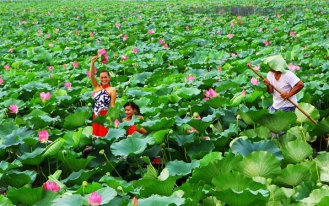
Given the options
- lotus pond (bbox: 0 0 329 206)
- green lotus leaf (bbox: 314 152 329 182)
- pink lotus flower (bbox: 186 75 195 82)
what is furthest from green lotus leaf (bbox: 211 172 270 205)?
pink lotus flower (bbox: 186 75 195 82)

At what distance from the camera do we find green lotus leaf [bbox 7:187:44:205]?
2613mm

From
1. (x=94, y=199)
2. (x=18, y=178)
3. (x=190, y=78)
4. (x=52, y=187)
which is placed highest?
(x=94, y=199)

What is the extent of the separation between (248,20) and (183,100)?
27.5 feet

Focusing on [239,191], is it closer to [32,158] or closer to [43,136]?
[32,158]

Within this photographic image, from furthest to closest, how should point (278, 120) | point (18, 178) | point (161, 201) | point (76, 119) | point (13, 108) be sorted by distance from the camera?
point (13, 108) < point (76, 119) < point (278, 120) < point (18, 178) < point (161, 201)

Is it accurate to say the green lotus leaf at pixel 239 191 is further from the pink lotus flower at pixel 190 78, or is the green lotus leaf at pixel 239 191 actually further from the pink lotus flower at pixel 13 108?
the pink lotus flower at pixel 190 78

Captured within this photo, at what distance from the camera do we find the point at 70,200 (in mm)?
2436

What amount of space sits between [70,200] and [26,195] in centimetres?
33

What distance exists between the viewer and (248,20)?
12.9m

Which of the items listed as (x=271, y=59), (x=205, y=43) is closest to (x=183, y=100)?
(x=271, y=59)

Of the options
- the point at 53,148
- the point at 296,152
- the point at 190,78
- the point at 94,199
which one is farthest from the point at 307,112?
the point at 94,199

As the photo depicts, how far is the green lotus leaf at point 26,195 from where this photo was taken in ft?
8.57

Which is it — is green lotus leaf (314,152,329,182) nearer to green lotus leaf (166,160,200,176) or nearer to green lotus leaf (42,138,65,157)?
green lotus leaf (166,160,200,176)

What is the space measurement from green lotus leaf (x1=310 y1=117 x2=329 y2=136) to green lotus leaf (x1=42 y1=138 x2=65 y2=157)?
1.71 meters
